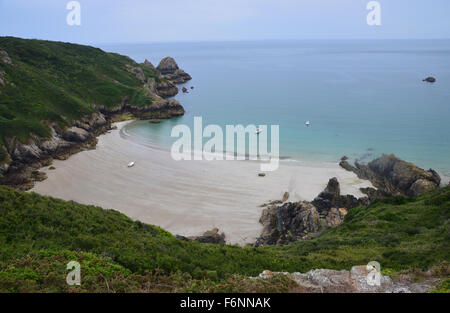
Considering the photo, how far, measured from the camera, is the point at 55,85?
2502 inches

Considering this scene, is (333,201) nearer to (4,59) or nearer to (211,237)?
(211,237)

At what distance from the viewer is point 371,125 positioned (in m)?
61.3

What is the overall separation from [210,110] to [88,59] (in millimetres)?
40153

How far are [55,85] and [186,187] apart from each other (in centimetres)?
4302

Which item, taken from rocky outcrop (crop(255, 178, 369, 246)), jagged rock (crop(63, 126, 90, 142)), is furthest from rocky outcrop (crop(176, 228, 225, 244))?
jagged rock (crop(63, 126, 90, 142))

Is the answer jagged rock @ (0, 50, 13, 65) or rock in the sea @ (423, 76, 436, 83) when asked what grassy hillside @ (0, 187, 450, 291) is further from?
rock in the sea @ (423, 76, 436, 83)

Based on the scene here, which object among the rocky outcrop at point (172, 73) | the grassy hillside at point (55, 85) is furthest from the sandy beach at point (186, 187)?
the rocky outcrop at point (172, 73)

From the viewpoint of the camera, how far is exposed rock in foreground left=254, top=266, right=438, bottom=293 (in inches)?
455

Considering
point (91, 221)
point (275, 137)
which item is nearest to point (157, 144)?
point (275, 137)

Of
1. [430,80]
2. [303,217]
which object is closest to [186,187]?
[303,217]

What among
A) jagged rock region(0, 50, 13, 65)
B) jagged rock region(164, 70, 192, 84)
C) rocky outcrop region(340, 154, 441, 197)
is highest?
jagged rock region(164, 70, 192, 84)

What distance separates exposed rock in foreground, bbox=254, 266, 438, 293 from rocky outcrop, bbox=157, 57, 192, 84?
114968mm

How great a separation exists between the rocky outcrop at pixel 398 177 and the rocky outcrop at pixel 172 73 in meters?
94.4

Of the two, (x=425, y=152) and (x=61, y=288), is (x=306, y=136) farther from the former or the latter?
(x=61, y=288)
